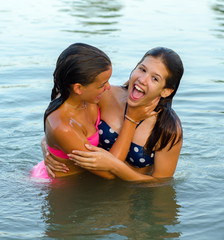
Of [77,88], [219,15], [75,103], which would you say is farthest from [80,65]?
[219,15]

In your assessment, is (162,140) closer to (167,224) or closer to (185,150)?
(167,224)

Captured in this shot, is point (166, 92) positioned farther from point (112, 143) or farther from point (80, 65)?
point (80, 65)

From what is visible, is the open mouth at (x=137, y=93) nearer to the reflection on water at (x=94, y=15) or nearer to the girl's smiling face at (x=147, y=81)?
the girl's smiling face at (x=147, y=81)

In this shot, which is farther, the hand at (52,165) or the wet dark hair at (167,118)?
the hand at (52,165)

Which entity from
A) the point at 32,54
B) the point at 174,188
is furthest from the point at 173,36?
the point at 174,188

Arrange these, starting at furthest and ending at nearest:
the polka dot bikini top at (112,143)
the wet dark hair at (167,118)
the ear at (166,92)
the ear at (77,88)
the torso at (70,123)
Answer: the polka dot bikini top at (112,143) < the ear at (166,92) < the wet dark hair at (167,118) < the torso at (70,123) < the ear at (77,88)

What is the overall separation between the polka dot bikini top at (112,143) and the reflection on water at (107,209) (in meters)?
0.37

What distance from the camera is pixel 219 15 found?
17.1 metres

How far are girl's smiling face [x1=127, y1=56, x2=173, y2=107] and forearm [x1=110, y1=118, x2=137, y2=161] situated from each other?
26 cm

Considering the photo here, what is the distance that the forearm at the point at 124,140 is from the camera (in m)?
4.99

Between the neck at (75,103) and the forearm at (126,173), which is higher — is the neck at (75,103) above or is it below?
above

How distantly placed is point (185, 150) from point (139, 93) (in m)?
2.23

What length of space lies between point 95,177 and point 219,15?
41.6 feet

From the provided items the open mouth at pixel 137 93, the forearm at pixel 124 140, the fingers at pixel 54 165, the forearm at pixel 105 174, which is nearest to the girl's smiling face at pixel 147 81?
the open mouth at pixel 137 93
